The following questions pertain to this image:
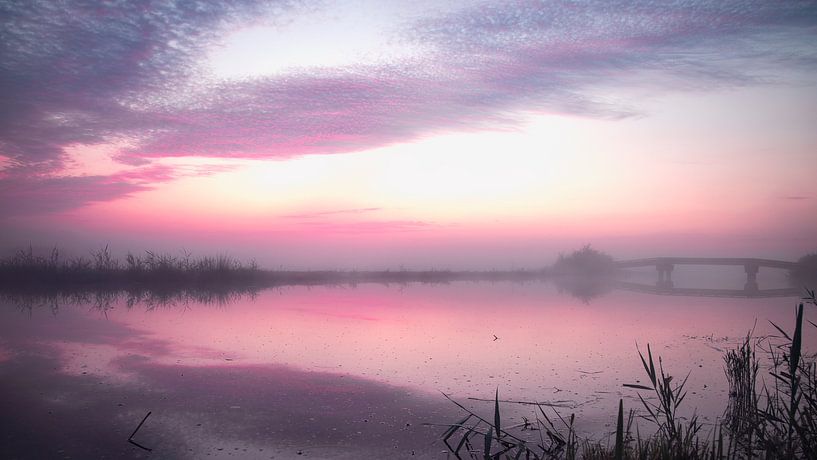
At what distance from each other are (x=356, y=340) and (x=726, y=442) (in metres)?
7.32

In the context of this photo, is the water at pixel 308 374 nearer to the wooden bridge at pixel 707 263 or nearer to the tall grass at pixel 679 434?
the tall grass at pixel 679 434

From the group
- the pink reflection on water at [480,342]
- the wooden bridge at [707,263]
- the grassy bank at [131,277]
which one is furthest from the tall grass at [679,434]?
the wooden bridge at [707,263]

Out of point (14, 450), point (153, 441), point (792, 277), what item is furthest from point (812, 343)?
point (792, 277)

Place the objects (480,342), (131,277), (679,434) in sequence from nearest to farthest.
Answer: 1. (679,434)
2. (480,342)
3. (131,277)

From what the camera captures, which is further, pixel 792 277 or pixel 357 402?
pixel 792 277

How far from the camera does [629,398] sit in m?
7.07

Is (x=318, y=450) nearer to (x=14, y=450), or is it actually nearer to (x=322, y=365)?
(x=14, y=450)

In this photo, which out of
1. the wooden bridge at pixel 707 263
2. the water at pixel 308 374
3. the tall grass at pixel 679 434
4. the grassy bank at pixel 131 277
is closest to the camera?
the tall grass at pixel 679 434

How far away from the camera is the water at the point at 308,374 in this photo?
5.60 metres

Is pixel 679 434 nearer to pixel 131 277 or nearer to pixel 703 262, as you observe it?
pixel 131 277

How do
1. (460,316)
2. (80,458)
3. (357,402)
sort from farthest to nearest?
(460,316) → (357,402) → (80,458)

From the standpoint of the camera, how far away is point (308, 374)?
8328 mm

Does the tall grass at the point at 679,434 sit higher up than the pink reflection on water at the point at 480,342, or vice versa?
the tall grass at the point at 679,434

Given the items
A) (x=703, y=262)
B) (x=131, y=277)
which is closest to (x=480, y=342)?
(x=131, y=277)
